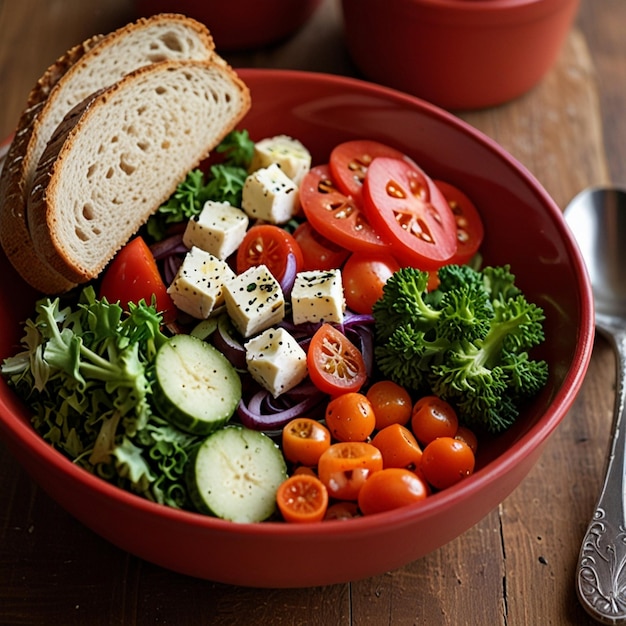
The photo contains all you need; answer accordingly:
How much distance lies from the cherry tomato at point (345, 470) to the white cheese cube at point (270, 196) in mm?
869

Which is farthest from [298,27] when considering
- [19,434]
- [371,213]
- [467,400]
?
[19,434]

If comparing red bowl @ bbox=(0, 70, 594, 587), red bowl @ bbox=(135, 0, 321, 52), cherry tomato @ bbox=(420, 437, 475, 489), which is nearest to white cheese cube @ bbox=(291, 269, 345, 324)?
cherry tomato @ bbox=(420, 437, 475, 489)

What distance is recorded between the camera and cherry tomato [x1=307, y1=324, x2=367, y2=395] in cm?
238

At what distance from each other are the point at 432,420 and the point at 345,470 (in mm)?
Result: 321

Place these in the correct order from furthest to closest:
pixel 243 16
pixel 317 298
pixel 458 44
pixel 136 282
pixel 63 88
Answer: pixel 243 16 < pixel 458 44 < pixel 63 88 < pixel 136 282 < pixel 317 298

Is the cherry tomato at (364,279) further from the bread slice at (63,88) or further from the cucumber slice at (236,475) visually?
the bread slice at (63,88)

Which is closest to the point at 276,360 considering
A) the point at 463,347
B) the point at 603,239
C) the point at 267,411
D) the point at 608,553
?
the point at 267,411

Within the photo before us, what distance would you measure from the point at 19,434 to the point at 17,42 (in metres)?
2.56

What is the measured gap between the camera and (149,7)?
12.2 feet

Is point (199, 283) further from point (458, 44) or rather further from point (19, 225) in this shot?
point (458, 44)

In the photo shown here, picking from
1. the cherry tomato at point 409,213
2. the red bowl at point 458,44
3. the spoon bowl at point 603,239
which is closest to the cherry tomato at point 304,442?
the cherry tomato at point 409,213

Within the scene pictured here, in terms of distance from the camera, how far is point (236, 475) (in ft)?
6.99

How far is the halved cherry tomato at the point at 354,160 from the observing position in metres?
2.82

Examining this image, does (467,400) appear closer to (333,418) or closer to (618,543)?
(333,418)
